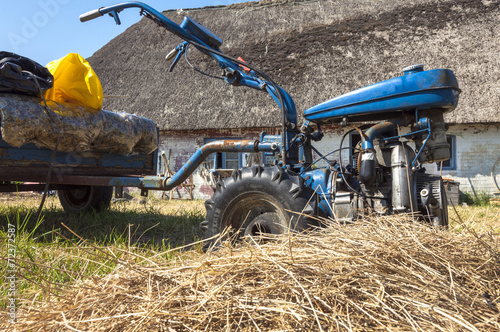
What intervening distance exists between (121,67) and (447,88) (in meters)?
12.5

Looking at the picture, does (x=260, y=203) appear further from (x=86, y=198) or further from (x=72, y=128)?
(x=86, y=198)

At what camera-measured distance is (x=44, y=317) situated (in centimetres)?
124

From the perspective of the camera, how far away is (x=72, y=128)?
3.01 m

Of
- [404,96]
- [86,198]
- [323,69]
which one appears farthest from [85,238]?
[323,69]

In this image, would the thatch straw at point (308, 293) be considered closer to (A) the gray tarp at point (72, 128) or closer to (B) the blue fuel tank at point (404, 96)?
(B) the blue fuel tank at point (404, 96)

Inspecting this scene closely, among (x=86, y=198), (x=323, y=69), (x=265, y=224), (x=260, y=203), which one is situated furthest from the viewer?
(x=323, y=69)

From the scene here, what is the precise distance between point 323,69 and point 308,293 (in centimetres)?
1000

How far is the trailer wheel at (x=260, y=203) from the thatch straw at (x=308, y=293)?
0.80 m

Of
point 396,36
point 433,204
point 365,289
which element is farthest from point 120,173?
point 396,36

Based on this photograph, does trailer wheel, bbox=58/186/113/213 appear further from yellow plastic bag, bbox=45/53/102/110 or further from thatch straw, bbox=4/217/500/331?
thatch straw, bbox=4/217/500/331

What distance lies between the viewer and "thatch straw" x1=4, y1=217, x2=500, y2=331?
40.7 inches

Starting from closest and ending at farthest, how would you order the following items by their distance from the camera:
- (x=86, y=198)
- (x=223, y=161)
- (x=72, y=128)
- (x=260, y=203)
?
1. (x=260, y=203)
2. (x=72, y=128)
3. (x=86, y=198)
4. (x=223, y=161)

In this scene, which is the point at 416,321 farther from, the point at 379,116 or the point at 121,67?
the point at 121,67

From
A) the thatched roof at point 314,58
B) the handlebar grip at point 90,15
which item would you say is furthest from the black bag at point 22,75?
the thatched roof at point 314,58
